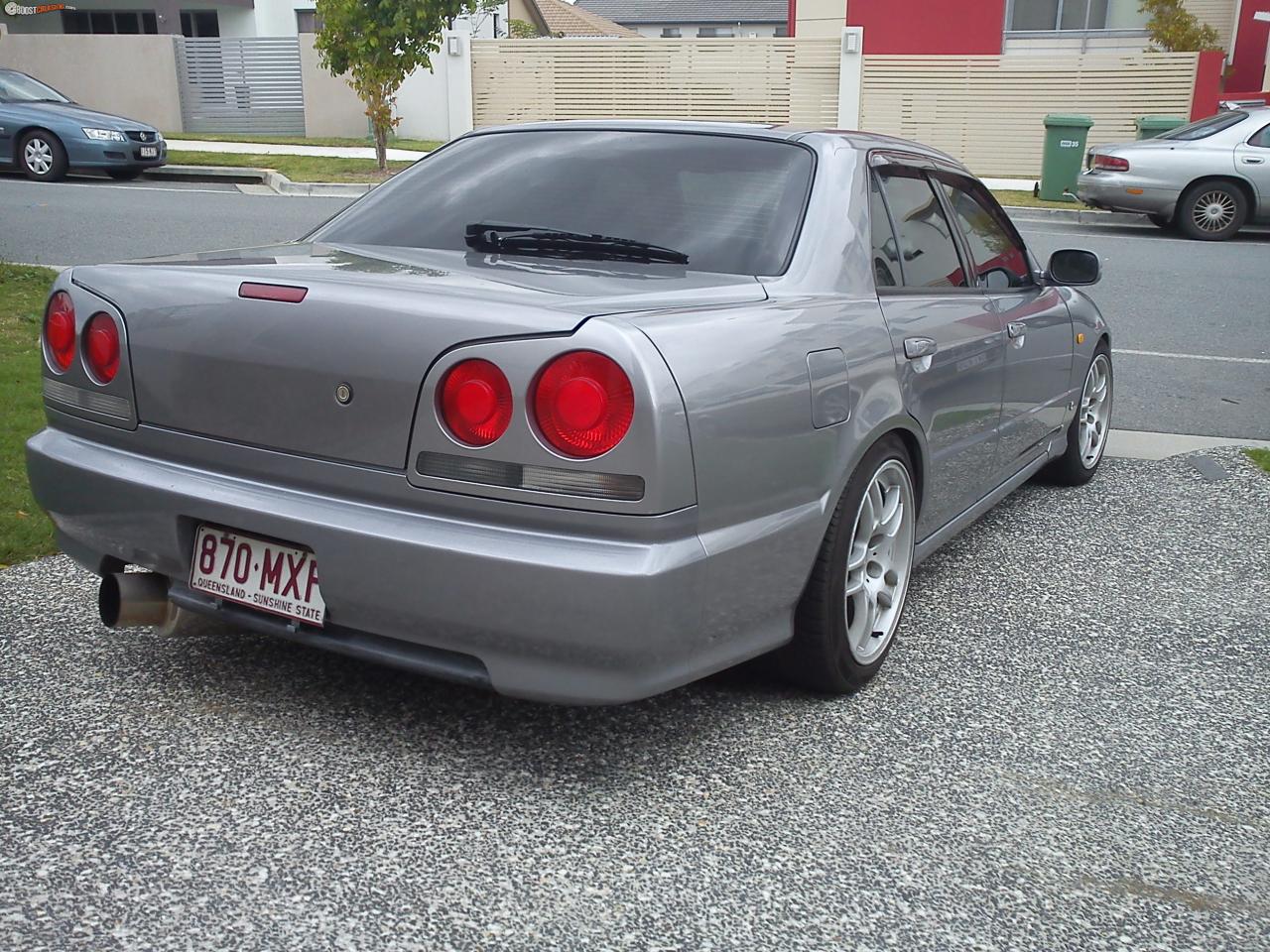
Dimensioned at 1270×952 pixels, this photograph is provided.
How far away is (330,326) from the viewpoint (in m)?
2.79

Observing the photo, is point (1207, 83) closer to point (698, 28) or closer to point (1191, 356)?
point (1191, 356)

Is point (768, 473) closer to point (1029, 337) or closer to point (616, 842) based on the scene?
point (616, 842)

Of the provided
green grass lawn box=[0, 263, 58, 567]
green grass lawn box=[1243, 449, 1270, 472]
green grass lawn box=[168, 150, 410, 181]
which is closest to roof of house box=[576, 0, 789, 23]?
green grass lawn box=[168, 150, 410, 181]

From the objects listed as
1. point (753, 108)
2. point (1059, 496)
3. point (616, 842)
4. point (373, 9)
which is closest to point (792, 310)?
point (616, 842)

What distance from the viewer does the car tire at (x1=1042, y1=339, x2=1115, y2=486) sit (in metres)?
5.62

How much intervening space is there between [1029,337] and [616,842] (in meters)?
2.68

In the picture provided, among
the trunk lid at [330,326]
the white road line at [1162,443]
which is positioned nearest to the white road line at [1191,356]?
the white road line at [1162,443]

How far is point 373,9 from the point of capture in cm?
1852

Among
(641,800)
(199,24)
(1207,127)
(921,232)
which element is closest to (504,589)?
(641,800)

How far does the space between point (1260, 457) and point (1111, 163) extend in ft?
35.6

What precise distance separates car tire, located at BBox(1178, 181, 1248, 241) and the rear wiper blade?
46.5 ft

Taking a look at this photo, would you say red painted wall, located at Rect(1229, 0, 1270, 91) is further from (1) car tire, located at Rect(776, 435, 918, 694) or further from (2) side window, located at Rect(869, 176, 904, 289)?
(1) car tire, located at Rect(776, 435, 918, 694)

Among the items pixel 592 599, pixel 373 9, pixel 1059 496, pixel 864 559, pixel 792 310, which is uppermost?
pixel 373 9

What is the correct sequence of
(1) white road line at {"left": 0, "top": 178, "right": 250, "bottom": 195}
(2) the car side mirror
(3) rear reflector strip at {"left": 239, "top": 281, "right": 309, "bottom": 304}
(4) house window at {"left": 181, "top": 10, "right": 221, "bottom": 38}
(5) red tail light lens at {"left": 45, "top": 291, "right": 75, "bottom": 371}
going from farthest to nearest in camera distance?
(4) house window at {"left": 181, "top": 10, "right": 221, "bottom": 38}
(1) white road line at {"left": 0, "top": 178, "right": 250, "bottom": 195}
(2) the car side mirror
(5) red tail light lens at {"left": 45, "top": 291, "right": 75, "bottom": 371}
(3) rear reflector strip at {"left": 239, "top": 281, "right": 309, "bottom": 304}
